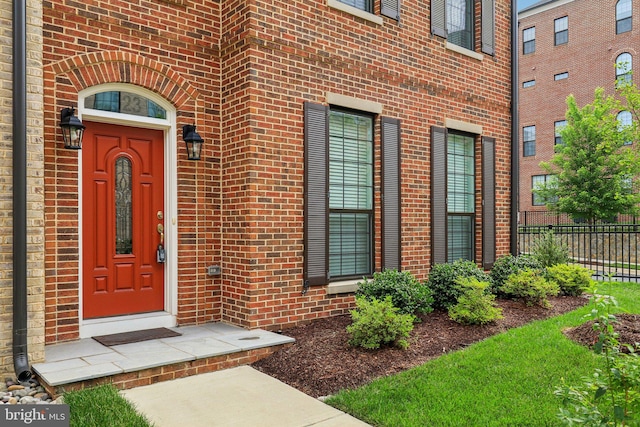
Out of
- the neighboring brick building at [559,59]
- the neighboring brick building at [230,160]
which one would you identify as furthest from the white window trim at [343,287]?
the neighboring brick building at [559,59]

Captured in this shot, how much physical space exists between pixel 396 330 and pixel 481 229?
14.0ft

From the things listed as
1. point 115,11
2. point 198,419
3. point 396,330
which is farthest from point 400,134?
point 198,419

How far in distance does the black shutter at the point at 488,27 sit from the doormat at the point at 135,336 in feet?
23.5

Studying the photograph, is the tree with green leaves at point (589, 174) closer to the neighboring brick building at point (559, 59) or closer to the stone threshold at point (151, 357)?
the neighboring brick building at point (559, 59)

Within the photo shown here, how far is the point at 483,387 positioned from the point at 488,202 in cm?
521

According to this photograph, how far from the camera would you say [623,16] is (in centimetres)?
2419

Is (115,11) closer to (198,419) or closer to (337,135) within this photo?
(337,135)

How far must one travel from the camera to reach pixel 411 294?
630cm

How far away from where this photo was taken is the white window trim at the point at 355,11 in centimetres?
675

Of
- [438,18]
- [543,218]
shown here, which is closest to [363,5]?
[438,18]

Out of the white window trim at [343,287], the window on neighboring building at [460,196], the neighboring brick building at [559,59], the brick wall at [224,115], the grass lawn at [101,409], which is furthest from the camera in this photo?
the neighboring brick building at [559,59]

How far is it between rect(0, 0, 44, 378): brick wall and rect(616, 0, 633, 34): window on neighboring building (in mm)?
26899

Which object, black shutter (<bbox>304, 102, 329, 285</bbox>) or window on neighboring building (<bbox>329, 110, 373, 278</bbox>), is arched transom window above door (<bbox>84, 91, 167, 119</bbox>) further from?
window on neighboring building (<bbox>329, 110, 373, 278</bbox>)

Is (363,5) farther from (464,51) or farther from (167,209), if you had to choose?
(167,209)
